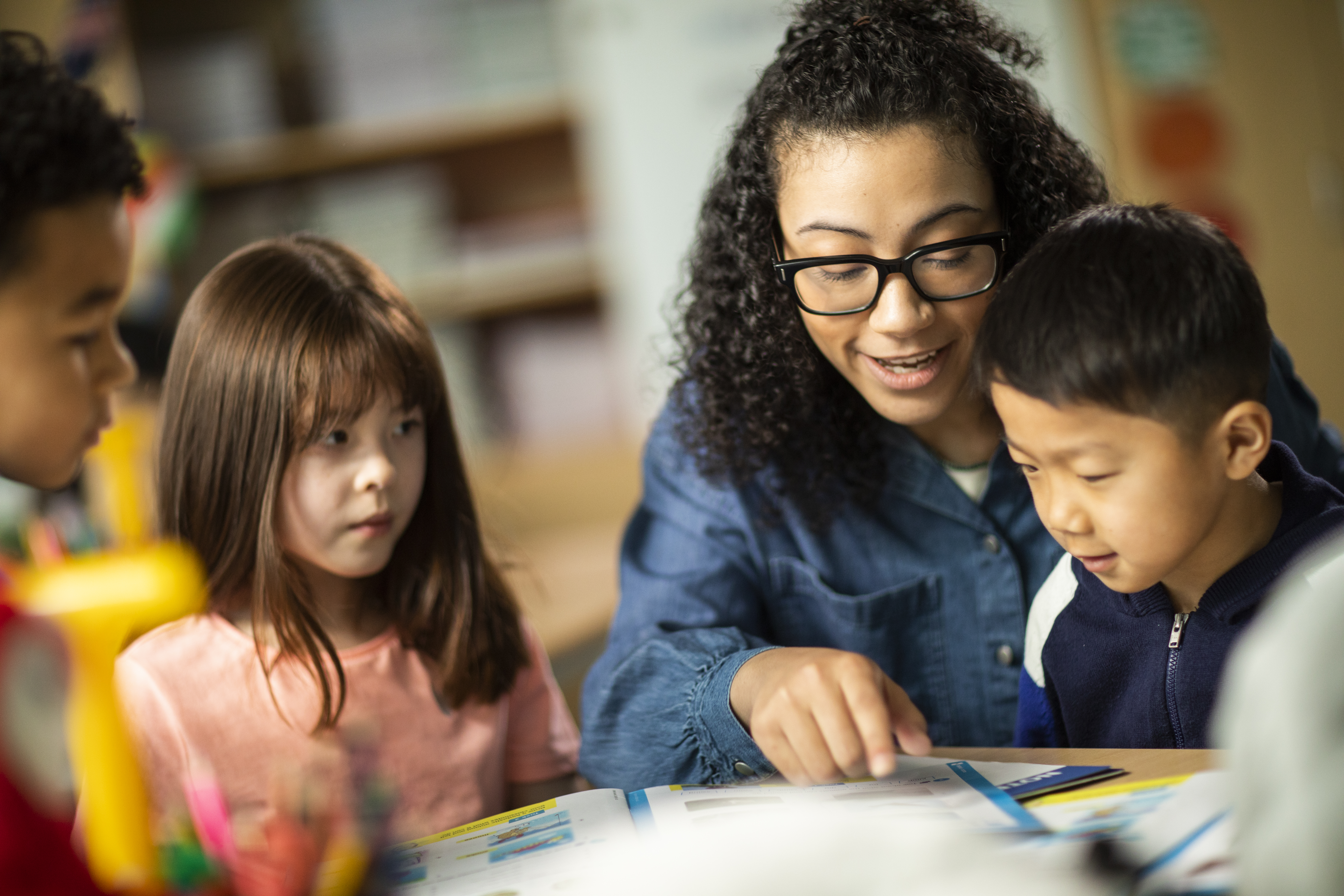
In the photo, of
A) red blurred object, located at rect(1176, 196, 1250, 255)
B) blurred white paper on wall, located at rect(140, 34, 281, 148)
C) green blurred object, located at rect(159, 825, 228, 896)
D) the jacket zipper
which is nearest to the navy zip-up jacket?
the jacket zipper

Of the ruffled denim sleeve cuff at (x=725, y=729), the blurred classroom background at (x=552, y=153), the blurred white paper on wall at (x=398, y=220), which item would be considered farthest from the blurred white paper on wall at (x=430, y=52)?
the ruffled denim sleeve cuff at (x=725, y=729)

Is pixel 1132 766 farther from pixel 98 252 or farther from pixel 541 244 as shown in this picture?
pixel 541 244

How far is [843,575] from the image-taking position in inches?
42.2

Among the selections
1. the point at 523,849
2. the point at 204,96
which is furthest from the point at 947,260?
the point at 204,96

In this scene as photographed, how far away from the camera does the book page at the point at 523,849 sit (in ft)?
2.03

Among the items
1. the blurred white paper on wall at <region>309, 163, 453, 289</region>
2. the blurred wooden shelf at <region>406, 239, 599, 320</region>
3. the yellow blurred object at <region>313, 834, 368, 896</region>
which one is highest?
the blurred white paper on wall at <region>309, 163, 453, 289</region>

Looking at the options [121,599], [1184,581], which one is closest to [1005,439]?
[1184,581]

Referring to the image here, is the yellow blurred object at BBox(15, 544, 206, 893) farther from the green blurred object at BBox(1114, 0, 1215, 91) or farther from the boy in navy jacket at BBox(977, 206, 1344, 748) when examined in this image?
the green blurred object at BBox(1114, 0, 1215, 91)

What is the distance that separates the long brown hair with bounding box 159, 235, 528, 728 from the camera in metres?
0.97

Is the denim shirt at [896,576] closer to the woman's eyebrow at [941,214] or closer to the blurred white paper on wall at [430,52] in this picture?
the woman's eyebrow at [941,214]

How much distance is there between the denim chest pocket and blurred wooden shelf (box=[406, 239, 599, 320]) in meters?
1.78

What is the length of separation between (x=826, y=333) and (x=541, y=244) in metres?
1.88

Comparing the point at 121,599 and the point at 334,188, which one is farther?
the point at 334,188

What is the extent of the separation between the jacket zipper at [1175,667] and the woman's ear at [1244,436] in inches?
5.4
